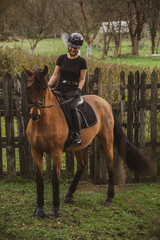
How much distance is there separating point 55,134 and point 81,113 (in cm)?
90

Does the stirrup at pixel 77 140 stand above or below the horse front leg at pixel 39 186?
above

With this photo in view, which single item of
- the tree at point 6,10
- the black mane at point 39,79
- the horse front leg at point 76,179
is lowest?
the horse front leg at point 76,179

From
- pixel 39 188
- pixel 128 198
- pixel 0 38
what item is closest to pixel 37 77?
pixel 39 188

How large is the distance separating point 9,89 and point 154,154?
392 cm

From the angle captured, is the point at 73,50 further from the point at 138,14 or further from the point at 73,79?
the point at 138,14

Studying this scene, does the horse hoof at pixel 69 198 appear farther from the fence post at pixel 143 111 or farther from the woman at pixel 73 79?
the fence post at pixel 143 111

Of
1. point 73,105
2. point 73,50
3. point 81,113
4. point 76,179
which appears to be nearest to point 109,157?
point 76,179

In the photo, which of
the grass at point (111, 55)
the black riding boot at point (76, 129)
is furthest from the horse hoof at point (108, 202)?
the grass at point (111, 55)

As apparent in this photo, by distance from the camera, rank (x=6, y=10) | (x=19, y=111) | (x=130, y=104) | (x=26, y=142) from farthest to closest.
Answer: (x=6, y=10), (x=130, y=104), (x=26, y=142), (x=19, y=111)

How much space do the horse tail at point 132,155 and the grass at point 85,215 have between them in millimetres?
665

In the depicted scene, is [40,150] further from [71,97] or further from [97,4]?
[97,4]

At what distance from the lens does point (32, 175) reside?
7211 mm

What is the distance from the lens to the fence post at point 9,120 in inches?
265

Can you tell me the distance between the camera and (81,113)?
567cm
